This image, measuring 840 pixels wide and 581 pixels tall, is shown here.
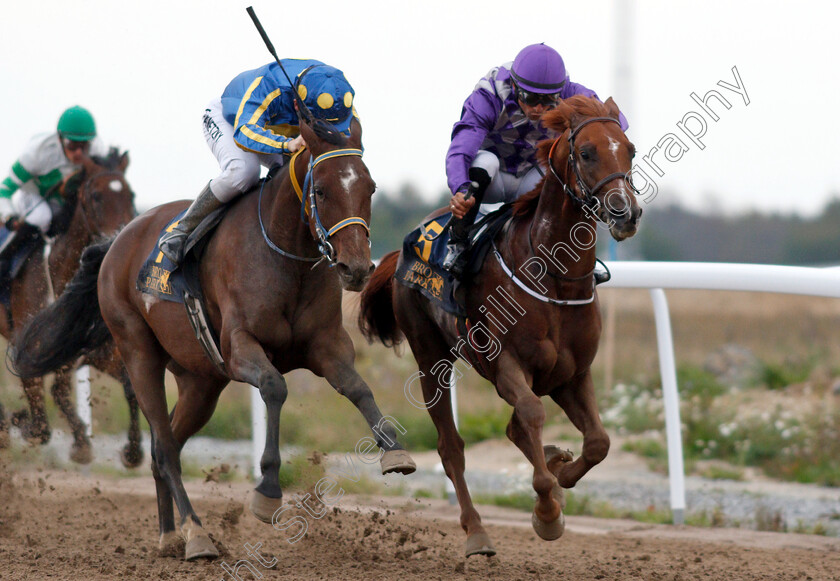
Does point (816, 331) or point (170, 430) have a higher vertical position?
point (816, 331)

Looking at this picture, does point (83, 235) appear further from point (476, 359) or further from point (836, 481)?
point (836, 481)

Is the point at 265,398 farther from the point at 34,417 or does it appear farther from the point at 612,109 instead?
the point at 34,417

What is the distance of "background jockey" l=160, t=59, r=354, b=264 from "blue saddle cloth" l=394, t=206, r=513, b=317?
0.80 meters

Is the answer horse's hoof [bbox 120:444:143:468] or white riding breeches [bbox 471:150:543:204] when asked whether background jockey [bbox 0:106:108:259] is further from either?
white riding breeches [bbox 471:150:543:204]

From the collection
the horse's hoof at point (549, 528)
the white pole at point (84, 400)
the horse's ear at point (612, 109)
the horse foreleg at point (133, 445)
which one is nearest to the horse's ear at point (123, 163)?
the white pole at point (84, 400)

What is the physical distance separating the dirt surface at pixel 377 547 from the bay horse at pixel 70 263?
0.43 meters

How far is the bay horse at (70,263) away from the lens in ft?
20.9

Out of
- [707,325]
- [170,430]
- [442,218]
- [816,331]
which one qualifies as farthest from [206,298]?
[707,325]

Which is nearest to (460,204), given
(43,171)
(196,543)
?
(196,543)

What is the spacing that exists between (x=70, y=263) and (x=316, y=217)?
3248 mm

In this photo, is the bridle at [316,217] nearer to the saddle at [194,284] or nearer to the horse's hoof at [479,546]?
the saddle at [194,284]

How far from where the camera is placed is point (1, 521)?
5.40m

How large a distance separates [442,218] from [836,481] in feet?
10.9

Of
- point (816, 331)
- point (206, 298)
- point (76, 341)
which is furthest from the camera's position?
point (816, 331)
